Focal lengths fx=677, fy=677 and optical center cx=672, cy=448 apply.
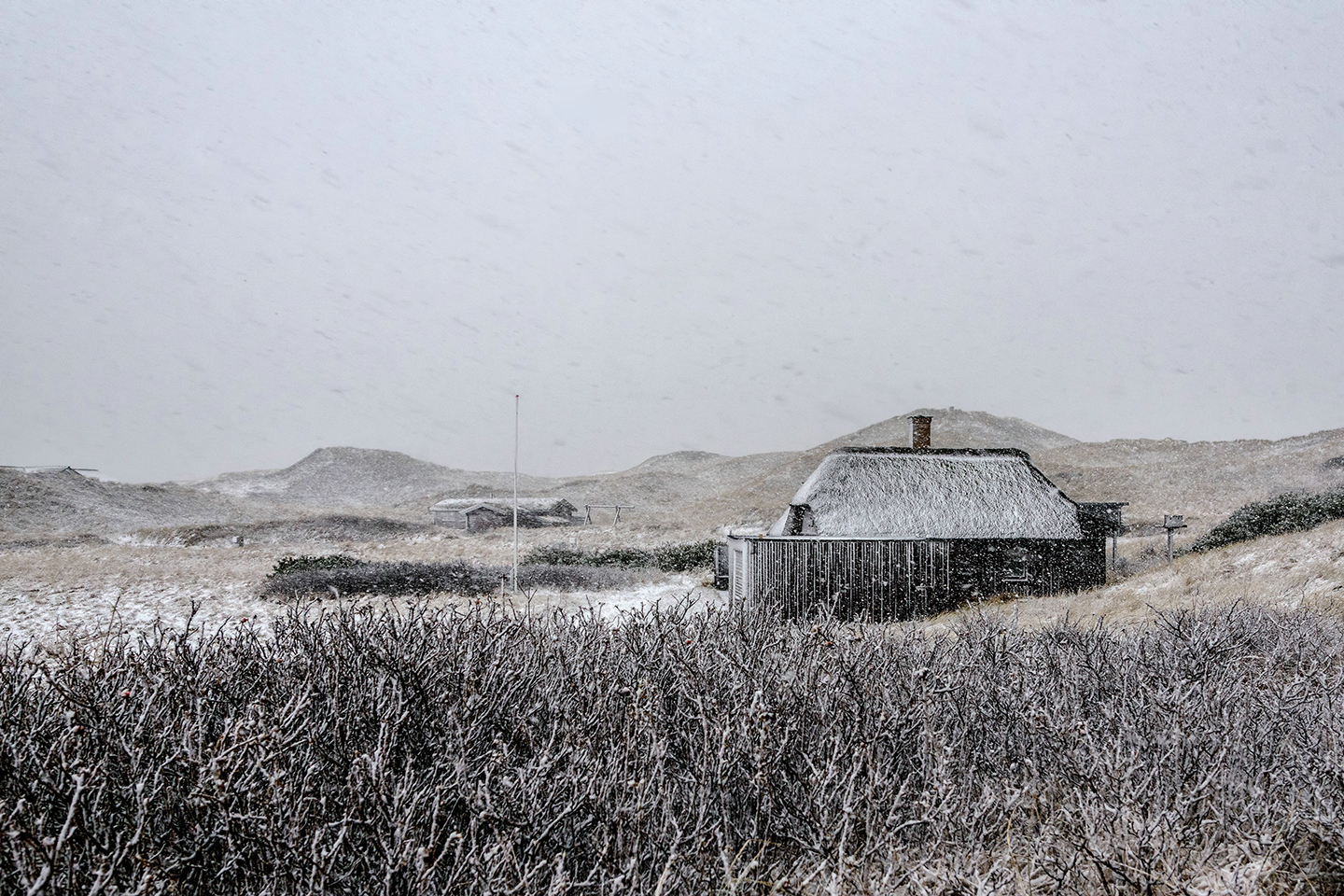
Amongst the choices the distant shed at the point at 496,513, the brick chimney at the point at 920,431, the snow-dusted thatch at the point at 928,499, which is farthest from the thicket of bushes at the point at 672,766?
the distant shed at the point at 496,513

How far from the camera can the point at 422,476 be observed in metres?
90.4

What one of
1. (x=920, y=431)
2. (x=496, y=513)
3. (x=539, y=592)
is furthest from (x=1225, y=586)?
(x=496, y=513)

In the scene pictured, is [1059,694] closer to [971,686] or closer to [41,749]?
[971,686]

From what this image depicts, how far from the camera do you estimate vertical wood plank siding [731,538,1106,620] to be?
14875mm

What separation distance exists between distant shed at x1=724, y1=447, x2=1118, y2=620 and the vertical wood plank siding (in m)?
0.02

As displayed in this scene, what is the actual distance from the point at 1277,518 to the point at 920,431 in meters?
11.0

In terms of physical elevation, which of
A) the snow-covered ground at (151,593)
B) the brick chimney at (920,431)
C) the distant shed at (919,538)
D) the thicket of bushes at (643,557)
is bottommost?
the thicket of bushes at (643,557)

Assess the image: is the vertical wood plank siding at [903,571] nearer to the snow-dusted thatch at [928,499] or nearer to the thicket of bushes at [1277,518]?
the snow-dusted thatch at [928,499]

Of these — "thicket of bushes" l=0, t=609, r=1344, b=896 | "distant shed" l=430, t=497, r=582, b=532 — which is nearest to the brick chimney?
"thicket of bushes" l=0, t=609, r=1344, b=896

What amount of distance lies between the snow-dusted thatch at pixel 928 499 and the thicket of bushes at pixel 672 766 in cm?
1013

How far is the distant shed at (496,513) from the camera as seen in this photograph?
3903cm

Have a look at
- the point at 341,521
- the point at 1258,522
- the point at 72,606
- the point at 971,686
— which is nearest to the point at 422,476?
the point at 341,521

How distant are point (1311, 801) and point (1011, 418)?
112m

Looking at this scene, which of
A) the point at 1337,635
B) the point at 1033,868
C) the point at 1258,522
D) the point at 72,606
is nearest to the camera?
the point at 1033,868
